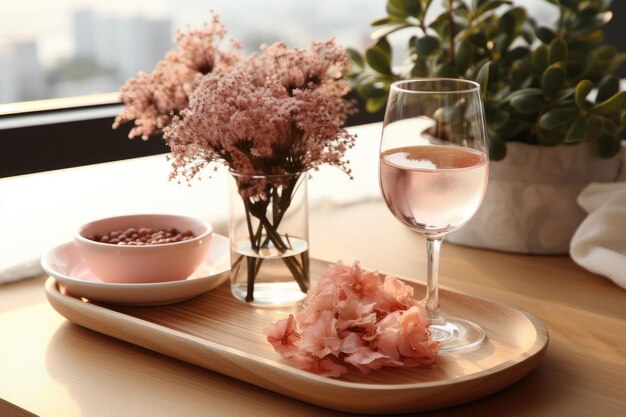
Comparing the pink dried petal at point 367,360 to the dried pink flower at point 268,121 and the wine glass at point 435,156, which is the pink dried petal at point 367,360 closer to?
the wine glass at point 435,156

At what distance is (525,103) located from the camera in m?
1.20

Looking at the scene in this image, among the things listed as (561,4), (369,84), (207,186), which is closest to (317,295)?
(369,84)

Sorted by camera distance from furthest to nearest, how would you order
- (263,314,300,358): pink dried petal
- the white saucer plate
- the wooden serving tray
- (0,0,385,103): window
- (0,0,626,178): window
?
(0,0,385,103): window → (0,0,626,178): window → the white saucer plate → (263,314,300,358): pink dried petal → the wooden serving tray

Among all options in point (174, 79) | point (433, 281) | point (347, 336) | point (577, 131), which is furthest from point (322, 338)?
point (577, 131)

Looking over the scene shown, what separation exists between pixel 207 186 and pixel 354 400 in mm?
958

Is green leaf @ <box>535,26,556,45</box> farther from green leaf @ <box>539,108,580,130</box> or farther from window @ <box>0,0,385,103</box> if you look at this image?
window @ <box>0,0,385,103</box>

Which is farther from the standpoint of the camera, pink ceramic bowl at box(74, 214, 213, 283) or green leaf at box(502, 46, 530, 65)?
green leaf at box(502, 46, 530, 65)

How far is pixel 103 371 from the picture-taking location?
89 cm

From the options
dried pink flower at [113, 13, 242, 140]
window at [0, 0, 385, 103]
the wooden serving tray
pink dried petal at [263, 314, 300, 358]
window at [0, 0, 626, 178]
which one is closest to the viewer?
the wooden serving tray

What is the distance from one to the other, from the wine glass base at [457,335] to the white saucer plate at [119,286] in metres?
0.27

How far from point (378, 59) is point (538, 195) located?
301mm

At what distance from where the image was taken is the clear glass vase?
3.49 ft

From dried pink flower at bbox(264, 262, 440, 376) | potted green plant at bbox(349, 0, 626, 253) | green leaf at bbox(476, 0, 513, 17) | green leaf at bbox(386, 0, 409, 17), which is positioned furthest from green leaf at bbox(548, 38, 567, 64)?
dried pink flower at bbox(264, 262, 440, 376)

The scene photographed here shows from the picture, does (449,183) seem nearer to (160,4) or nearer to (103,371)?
(103,371)
